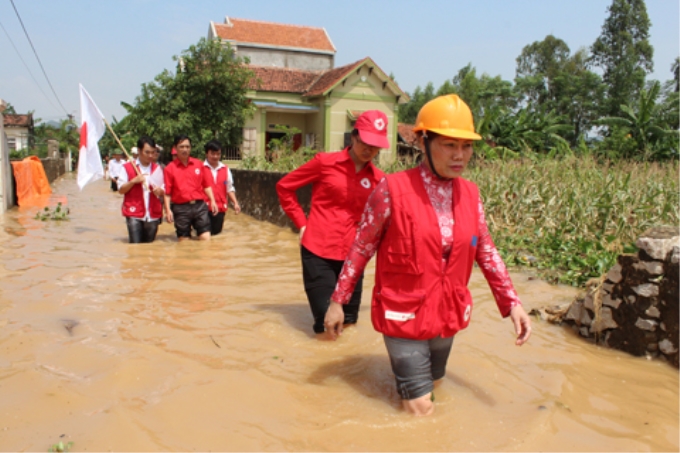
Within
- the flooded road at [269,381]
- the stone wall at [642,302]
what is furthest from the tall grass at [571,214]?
the stone wall at [642,302]

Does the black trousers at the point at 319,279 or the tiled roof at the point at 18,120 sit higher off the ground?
the tiled roof at the point at 18,120

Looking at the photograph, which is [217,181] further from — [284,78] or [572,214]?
[284,78]

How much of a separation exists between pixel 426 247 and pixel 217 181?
19.9ft

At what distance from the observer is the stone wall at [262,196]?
1062 cm

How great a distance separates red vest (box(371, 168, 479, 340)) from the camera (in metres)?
2.86

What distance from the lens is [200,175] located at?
7.86 metres

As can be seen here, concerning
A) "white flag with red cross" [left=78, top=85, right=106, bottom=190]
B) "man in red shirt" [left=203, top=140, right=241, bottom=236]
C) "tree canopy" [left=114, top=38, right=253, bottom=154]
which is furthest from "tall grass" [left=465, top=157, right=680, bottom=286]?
"tree canopy" [left=114, top=38, right=253, bottom=154]

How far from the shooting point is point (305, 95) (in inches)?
1105

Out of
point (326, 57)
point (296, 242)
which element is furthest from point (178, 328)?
point (326, 57)

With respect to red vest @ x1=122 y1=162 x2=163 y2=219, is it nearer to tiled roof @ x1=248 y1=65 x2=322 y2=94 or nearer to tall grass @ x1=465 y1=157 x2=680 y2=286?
tall grass @ x1=465 y1=157 x2=680 y2=286

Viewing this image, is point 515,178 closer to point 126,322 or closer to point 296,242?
point 296,242

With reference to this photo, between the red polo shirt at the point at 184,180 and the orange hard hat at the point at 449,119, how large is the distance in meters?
5.51

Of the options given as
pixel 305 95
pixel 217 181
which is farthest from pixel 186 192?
pixel 305 95

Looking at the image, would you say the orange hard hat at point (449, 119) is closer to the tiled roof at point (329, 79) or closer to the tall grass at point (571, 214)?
the tall grass at point (571, 214)
